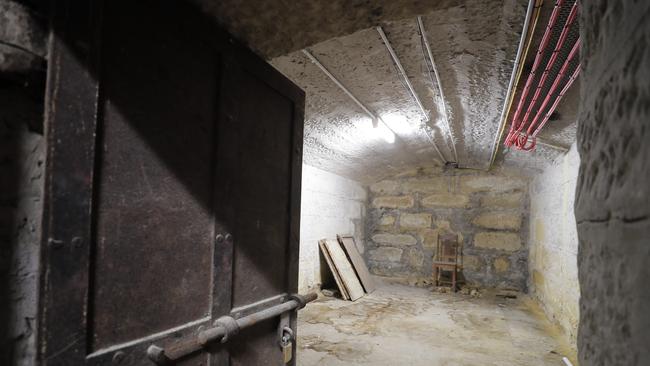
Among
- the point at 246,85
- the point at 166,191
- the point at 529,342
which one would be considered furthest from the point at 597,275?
the point at 529,342

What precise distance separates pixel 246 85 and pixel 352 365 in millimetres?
2148

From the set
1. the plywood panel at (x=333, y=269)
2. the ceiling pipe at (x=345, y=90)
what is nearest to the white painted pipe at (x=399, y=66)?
the ceiling pipe at (x=345, y=90)

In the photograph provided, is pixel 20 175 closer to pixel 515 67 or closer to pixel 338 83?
pixel 338 83

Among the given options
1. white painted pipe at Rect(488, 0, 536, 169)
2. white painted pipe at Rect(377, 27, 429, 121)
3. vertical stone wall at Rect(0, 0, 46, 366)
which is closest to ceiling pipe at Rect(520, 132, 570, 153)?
white painted pipe at Rect(488, 0, 536, 169)

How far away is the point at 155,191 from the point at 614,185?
96 cm

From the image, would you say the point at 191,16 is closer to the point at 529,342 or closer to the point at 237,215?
the point at 237,215

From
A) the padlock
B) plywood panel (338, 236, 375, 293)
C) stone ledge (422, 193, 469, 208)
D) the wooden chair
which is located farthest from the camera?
stone ledge (422, 193, 469, 208)

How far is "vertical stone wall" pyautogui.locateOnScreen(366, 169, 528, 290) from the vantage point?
551 centimetres

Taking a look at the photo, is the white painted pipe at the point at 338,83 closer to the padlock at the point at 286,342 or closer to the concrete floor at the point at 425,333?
the padlock at the point at 286,342

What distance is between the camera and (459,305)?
4.38 m

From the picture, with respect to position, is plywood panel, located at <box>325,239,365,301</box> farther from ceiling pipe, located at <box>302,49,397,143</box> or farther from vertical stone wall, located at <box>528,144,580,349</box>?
vertical stone wall, located at <box>528,144,580,349</box>

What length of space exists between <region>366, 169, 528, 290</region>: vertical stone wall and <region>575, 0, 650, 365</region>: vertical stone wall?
5.45 m

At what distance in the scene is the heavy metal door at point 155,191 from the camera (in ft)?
2.33

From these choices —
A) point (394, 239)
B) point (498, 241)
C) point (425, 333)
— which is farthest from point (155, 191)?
point (498, 241)
